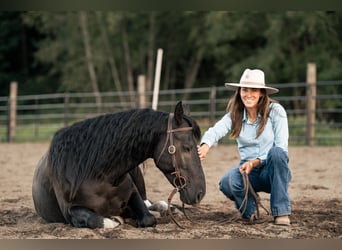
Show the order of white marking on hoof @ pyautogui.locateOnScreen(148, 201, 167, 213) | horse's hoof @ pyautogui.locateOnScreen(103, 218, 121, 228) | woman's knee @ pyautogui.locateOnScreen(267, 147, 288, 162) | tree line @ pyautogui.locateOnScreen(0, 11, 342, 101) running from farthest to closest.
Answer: tree line @ pyautogui.locateOnScreen(0, 11, 342, 101) → white marking on hoof @ pyautogui.locateOnScreen(148, 201, 167, 213) → woman's knee @ pyautogui.locateOnScreen(267, 147, 288, 162) → horse's hoof @ pyautogui.locateOnScreen(103, 218, 121, 228)

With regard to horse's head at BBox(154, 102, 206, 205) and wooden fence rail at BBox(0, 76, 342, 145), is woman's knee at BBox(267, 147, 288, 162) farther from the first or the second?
wooden fence rail at BBox(0, 76, 342, 145)

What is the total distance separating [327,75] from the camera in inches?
666

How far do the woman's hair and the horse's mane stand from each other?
0.46 meters

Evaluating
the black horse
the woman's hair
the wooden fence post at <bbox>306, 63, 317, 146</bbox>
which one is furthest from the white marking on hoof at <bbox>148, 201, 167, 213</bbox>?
the wooden fence post at <bbox>306, 63, 317, 146</bbox>

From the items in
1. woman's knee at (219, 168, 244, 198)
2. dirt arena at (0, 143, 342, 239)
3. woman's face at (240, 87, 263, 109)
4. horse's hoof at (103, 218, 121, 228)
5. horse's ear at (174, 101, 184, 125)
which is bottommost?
dirt arena at (0, 143, 342, 239)

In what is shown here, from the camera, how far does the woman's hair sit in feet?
12.3

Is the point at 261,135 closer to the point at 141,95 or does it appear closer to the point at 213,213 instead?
the point at 213,213

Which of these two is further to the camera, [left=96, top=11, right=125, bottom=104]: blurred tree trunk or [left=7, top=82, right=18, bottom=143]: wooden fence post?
[left=96, top=11, right=125, bottom=104]: blurred tree trunk

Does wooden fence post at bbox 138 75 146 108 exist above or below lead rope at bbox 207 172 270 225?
above

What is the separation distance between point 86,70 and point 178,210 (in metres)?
21.4

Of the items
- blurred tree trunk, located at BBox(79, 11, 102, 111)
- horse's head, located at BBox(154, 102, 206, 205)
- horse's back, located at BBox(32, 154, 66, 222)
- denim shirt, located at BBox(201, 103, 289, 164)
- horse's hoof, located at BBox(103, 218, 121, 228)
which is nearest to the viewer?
horse's head, located at BBox(154, 102, 206, 205)
